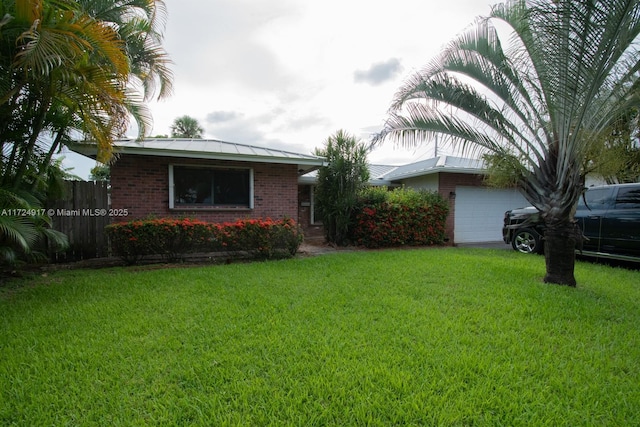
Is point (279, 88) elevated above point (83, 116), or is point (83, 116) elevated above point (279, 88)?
point (279, 88)

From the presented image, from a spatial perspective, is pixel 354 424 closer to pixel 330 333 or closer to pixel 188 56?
pixel 330 333

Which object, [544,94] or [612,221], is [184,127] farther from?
[612,221]

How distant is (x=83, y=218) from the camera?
7.52 metres

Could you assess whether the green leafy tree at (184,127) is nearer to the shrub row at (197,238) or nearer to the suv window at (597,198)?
the shrub row at (197,238)

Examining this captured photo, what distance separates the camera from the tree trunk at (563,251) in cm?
536

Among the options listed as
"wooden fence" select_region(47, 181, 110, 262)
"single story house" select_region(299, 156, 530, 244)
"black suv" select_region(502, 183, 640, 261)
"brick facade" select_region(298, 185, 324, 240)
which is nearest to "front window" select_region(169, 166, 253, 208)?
"wooden fence" select_region(47, 181, 110, 262)

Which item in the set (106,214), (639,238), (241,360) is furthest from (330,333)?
(639,238)

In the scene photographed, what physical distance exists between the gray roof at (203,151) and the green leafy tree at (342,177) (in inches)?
23.6

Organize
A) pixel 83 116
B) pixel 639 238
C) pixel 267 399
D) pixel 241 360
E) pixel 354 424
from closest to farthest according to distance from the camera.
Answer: pixel 354 424, pixel 267 399, pixel 241 360, pixel 83 116, pixel 639 238

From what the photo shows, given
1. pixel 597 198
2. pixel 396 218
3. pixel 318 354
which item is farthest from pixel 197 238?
pixel 597 198

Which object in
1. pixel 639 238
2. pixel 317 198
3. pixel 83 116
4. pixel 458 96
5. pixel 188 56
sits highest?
pixel 188 56

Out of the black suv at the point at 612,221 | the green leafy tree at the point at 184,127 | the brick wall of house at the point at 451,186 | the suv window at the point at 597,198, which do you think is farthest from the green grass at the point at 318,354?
the green leafy tree at the point at 184,127

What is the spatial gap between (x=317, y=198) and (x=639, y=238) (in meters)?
8.23

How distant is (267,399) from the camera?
2.30 metres
